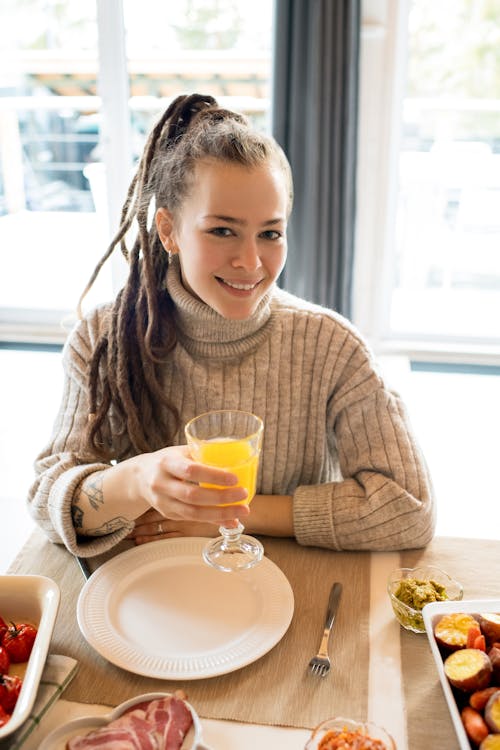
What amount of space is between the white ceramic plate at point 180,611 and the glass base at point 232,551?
0.03 meters

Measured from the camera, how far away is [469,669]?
0.89 metres

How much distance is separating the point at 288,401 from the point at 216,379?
157mm

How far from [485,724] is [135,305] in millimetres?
965

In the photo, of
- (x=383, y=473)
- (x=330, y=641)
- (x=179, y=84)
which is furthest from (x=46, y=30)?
(x=330, y=641)

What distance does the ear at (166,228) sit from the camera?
1.45m

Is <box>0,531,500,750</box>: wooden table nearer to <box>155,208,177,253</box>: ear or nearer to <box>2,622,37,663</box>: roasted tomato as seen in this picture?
<box>2,622,37,663</box>: roasted tomato

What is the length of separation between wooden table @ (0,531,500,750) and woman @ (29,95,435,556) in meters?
0.06

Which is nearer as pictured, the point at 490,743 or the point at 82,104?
the point at 490,743

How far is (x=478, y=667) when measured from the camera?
88 cm

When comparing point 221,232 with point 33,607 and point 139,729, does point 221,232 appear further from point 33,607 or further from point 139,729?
point 139,729

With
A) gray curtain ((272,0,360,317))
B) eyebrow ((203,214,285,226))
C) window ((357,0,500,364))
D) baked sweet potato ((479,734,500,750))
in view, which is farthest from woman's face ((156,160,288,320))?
window ((357,0,500,364))

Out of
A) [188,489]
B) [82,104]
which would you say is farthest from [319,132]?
[188,489]

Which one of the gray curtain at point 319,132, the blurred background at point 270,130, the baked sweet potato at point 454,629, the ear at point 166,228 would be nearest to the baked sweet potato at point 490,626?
the baked sweet potato at point 454,629

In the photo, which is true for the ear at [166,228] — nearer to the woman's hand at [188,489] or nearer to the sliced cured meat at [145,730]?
the woman's hand at [188,489]
